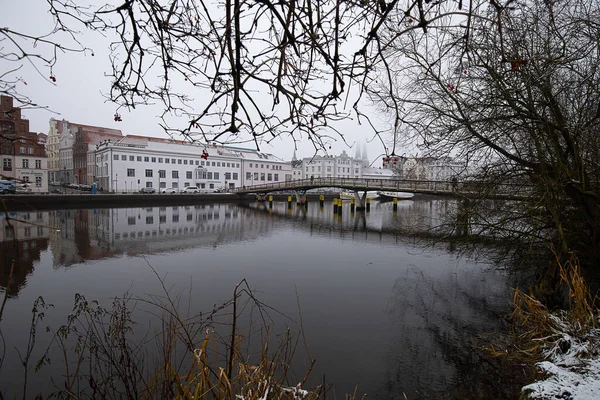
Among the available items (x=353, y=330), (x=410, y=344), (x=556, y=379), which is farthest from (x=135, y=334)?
(x=556, y=379)

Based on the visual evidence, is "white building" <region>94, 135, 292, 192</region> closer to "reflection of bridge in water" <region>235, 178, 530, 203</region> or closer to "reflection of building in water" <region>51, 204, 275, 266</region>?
"reflection of bridge in water" <region>235, 178, 530, 203</region>

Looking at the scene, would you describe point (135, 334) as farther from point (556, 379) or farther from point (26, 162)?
point (26, 162)

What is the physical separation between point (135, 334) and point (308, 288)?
5.13 meters

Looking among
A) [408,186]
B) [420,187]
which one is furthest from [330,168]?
[420,187]

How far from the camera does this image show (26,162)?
4006 cm

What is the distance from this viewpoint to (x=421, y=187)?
27562 mm

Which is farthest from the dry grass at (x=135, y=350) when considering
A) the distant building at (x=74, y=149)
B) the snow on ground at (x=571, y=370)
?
the distant building at (x=74, y=149)

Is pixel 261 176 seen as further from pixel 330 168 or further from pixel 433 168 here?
pixel 433 168

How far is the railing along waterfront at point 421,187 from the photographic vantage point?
808 cm

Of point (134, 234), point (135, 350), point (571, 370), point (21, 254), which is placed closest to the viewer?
point (571, 370)

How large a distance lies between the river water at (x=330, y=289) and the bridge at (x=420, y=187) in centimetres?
130

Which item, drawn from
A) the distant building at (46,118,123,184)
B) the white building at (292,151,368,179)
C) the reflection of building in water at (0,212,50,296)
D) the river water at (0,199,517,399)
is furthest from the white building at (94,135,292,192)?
the river water at (0,199,517,399)

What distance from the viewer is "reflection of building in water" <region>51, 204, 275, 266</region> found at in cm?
1596

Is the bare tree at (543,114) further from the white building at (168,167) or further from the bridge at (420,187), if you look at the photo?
the white building at (168,167)
